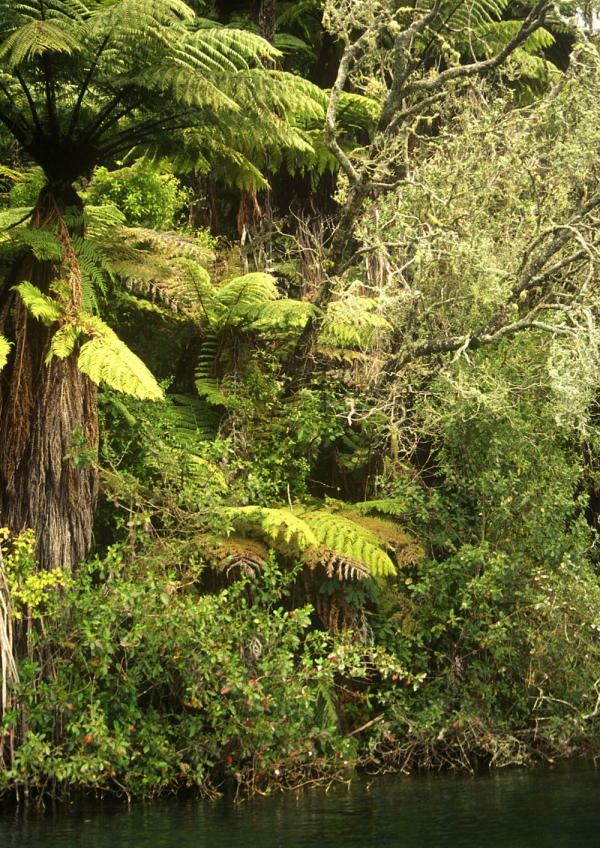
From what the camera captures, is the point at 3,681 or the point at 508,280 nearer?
the point at 3,681

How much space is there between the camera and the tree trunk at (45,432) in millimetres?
7777

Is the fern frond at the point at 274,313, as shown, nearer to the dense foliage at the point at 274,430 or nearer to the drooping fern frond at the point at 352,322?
the dense foliage at the point at 274,430

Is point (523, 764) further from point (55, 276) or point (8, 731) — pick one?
point (55, 276)

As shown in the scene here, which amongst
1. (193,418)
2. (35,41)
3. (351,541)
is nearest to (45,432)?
(193,418)

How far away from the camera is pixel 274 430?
9.72 m

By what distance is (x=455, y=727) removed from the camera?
884 cm

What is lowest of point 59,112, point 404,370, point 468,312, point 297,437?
point 297,437

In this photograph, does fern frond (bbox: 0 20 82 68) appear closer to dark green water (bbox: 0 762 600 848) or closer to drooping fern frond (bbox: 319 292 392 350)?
drooping fern frond (bbox: 319 292 392 350)

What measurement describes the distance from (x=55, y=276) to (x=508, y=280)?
13.8ft

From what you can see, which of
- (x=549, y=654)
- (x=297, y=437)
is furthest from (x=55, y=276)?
(x=549, y=654)

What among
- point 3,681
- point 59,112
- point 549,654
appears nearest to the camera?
point 3,681

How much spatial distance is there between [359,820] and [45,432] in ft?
11.1

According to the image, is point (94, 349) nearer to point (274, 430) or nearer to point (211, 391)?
point (211, 391)

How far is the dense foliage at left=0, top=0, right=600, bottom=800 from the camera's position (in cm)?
763
